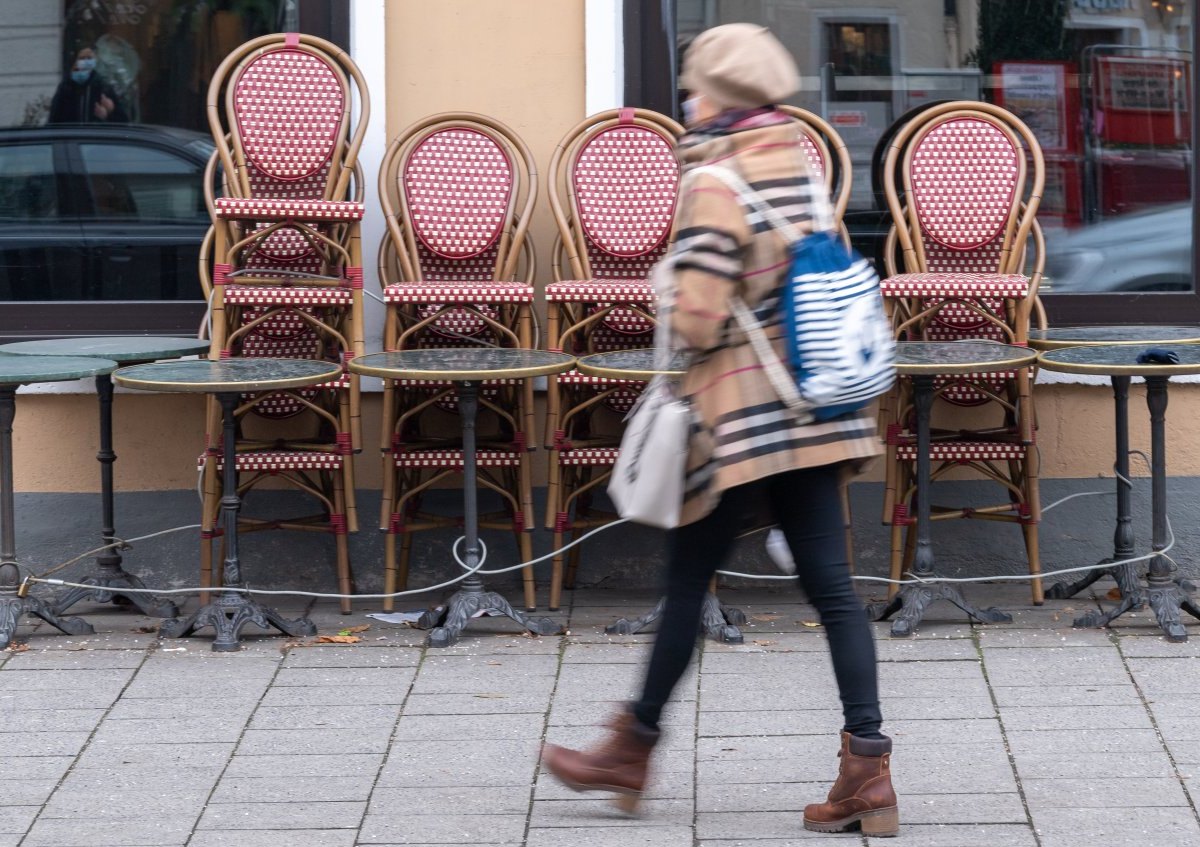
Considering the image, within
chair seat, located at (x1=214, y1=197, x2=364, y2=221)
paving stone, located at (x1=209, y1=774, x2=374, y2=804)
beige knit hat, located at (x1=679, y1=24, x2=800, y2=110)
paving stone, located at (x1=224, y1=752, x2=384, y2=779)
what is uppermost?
beige knit hat, located at (x1=679, y1=24, x2=800, y2=110)

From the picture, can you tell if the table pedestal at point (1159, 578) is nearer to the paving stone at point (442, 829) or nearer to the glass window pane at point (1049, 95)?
the glass window pane at point (1049, 95)

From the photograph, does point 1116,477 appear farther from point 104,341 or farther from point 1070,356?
point 104,341

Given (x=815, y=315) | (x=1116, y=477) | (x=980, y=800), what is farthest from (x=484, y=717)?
(x=1116, y=477)

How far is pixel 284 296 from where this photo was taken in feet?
17.6

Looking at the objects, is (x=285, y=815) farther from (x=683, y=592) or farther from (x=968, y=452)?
(x=968, y=452)

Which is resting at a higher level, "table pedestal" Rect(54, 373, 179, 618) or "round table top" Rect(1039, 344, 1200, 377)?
"round table top" Rect(1039, 344, 1200, 377)

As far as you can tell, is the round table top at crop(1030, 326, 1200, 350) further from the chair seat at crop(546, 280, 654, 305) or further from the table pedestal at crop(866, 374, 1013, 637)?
the chair seat at crop(546, 280, 654, 305)

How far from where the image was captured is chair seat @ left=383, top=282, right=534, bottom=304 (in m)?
5.32

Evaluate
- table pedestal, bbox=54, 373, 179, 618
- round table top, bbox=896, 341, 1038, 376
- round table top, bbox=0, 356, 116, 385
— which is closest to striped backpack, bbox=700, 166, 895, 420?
round table top, bbox=896, 341, 1038, 376

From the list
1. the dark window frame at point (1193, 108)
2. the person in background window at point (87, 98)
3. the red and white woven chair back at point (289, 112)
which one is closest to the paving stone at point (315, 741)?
the red and white woven chair back at point (289, 112)

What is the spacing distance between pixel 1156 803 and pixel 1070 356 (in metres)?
1.62

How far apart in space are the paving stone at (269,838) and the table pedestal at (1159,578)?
2.57 meters

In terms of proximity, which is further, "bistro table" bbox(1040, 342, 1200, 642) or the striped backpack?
"bistro table" bbox(1040, 342, 1200, 642)

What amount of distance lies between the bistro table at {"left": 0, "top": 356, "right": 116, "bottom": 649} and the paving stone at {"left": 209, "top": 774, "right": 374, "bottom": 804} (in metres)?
1.50
